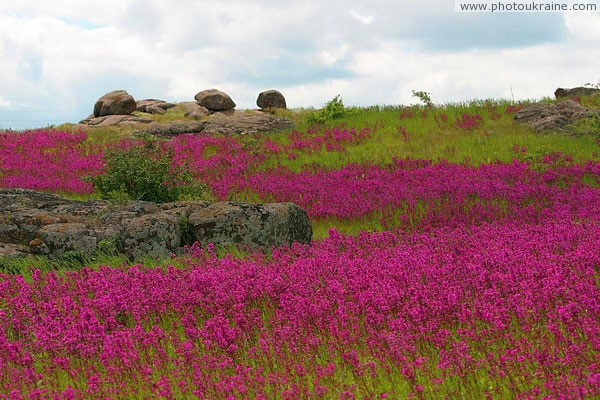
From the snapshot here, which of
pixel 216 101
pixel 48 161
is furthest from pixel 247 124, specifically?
pixel 48 161

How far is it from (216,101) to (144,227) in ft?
102

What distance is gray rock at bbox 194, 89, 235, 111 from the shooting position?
4194 centimetres

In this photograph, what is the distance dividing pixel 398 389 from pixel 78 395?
2.62 metres

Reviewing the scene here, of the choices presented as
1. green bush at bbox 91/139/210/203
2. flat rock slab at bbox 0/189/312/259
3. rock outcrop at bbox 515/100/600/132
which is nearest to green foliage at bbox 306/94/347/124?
rock outcrop at bbox 515/100/600/132

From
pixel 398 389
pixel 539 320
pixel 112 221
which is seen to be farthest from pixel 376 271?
pixel 112 221

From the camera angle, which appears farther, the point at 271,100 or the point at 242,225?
the point at 271,100

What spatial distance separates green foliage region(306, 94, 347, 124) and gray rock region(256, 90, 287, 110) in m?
7.32

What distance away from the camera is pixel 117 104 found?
40688 millimetres

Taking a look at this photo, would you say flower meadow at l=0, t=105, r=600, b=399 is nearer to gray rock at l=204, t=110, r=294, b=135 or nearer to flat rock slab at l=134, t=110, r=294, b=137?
gray rock at l=204, t=110, r=294, b=135

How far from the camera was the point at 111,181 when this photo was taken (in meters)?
17.0

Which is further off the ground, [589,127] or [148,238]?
[589,127]

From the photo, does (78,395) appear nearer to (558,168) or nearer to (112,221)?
(112,221)

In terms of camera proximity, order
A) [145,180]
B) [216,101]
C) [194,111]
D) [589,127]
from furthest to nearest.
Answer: [216,101]
[194,111]
[589,127]
[145,180]

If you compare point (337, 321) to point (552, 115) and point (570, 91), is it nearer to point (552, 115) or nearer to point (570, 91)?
point (552, 115)
